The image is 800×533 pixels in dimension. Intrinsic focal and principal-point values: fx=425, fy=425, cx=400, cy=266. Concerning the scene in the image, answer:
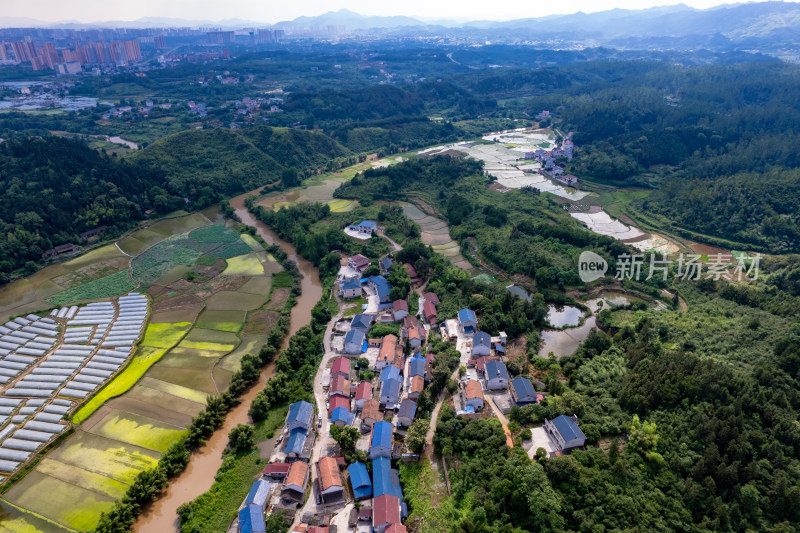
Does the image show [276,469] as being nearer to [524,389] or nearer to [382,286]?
[524,389]

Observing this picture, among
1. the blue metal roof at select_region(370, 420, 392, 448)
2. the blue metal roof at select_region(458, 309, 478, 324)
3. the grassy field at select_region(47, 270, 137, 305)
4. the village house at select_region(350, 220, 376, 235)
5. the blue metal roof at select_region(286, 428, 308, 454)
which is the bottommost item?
the blue metal roof at select_region(286, 428, 308, 454)

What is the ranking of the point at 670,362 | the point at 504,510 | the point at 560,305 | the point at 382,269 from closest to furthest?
1. the point at 504,510
2. the point at 670,362
3. the point at 560,305
4. the point at 382,269

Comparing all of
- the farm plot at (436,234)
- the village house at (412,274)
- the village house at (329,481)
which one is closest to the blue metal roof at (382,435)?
the village house at (329,481)

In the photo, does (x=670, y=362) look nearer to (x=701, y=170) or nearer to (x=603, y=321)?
(x=603, y=321)

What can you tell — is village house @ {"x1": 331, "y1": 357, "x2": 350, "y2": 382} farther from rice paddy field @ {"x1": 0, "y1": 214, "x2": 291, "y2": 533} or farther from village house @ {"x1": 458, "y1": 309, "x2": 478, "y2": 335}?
village house @ {"x1": 458, "y1": 309, "x2": 478, "y2": 335}

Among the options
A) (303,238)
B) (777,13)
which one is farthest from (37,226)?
(777,13)

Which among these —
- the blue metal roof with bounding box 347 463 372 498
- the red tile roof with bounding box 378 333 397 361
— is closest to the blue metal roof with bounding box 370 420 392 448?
the blue metal roof with bounding box 347 463 372 498

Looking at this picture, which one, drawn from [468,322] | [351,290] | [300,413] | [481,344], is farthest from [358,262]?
[300,413]
